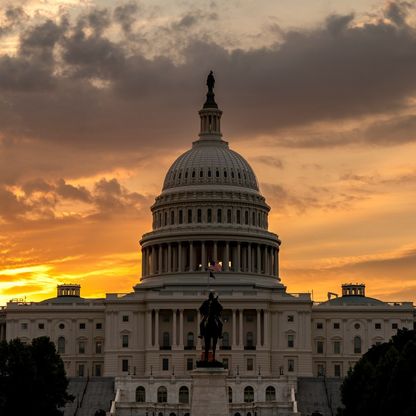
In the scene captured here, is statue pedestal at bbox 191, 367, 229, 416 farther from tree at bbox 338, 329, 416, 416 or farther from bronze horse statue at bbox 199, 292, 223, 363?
tree at bbox 338, 329, 416, 416

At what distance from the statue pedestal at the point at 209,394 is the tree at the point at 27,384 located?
3659 cm

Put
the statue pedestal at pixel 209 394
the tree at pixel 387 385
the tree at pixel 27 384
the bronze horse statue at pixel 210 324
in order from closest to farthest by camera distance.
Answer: the statue pedestal at pixel 209 394 → the bronze horse statue at pixel 210 324 → the tree at pixel 387 385 → the tree at pixel 27 384

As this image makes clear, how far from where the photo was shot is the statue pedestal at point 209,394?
435ft

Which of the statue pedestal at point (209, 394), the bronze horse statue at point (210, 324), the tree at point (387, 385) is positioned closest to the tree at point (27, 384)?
the tree at point (387, 385)

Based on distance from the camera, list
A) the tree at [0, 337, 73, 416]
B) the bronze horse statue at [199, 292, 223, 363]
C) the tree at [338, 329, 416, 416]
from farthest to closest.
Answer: the tree at [0, 337, 73, 416]
the tree at [338, 329, 416, 416]
the bronze horse statue at [199, 292, 223, 363]

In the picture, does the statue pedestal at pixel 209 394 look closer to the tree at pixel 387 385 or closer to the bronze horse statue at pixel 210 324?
the bronze horse statue at pixel 210 324

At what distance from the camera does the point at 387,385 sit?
159750 millimetres

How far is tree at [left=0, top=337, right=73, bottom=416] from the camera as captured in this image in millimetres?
171375

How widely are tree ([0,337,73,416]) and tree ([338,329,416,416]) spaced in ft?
104

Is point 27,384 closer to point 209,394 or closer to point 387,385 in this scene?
point 387,385

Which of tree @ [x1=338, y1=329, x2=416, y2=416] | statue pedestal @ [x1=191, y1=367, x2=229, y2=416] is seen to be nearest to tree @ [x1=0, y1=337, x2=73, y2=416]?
tree @ [x1=338, y1=329, x2=416, y2=416]

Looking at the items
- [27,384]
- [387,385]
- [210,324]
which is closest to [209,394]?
[210,324]

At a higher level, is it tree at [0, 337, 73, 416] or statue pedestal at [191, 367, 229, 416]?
tree at [0, 337, 73, 416]

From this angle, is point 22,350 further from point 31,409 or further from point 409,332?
point 409,332
